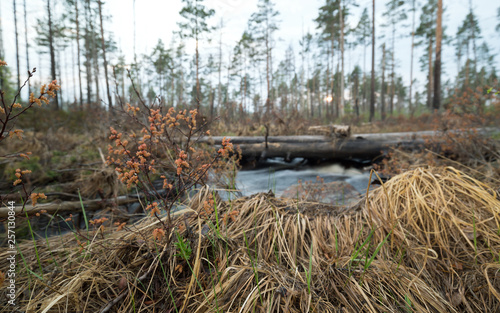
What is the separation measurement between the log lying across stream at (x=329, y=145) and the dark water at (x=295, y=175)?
37 cm

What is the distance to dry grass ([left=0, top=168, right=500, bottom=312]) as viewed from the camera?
1.01 meters

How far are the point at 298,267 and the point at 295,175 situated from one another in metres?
4.81

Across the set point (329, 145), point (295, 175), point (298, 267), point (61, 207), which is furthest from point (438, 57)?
point (61, 207)

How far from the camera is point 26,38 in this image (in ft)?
77.7

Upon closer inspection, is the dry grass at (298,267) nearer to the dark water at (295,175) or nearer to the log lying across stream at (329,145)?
the dark water at (295,175)

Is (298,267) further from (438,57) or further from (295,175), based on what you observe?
(438,57)

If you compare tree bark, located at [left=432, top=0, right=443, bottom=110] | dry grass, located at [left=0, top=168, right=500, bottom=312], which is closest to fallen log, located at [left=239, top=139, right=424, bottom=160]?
dry grass, located at [left=0, top=168, right=500, bottom=312]

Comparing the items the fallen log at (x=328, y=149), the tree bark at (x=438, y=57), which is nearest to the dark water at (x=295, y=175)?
the fallen log at (x=328, y=149)

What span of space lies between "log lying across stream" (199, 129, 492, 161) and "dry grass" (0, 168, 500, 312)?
4737 millimetres

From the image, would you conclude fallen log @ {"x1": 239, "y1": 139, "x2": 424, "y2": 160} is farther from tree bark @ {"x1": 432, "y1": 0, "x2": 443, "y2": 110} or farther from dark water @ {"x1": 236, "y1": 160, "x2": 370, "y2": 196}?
tree bark @ {"x1": 432, "y1": 0, "x2": 443, "y2": 110}

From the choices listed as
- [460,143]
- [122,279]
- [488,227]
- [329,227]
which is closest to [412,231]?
[488,227]

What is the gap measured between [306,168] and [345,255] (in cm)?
548

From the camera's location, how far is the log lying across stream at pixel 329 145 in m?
6.04

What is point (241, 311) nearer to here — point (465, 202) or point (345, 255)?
point (345, 255)
